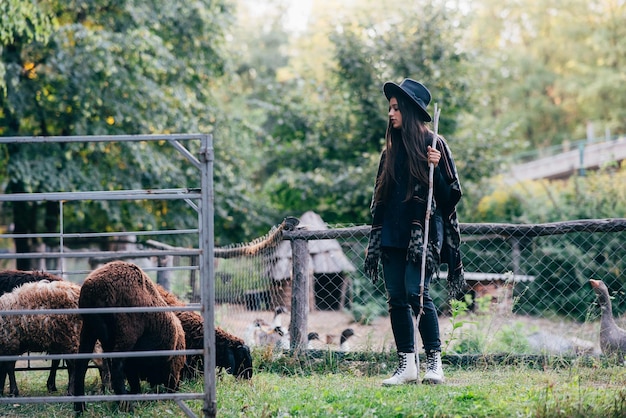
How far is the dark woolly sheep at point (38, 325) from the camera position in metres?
5.84

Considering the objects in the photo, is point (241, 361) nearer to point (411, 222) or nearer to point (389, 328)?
point (411, 222)

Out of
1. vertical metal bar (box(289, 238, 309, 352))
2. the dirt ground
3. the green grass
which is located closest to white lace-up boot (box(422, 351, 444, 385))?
the green grass

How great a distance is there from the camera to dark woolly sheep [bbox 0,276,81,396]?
584cm

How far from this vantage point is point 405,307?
223 inches

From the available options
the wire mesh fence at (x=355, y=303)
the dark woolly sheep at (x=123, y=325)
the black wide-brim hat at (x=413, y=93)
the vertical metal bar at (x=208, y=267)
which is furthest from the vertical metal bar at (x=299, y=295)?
the vertical metal bar at (x=208, y=267)

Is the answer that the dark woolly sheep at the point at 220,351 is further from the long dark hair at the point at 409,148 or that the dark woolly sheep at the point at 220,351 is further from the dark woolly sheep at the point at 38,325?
the long dark hair at the point at 409,148

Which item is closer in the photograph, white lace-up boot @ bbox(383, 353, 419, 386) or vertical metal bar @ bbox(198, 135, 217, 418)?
vertical metal bar @ bbox(198, 135, 217, 418)

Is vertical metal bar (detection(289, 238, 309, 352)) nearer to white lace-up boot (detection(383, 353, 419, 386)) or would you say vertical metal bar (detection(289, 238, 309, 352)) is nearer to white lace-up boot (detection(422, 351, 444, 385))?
white lace-up boot (detection(383, 353, 419, 386))

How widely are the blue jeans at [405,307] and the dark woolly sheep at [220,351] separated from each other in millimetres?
1397

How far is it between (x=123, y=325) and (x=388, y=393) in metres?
1.92

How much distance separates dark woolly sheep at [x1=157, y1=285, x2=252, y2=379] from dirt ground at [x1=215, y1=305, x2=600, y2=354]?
1.28 meters

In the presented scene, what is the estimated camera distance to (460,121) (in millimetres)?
16719

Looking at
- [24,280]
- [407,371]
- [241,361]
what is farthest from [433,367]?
[24,280]

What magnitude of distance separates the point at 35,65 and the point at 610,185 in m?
11.0
